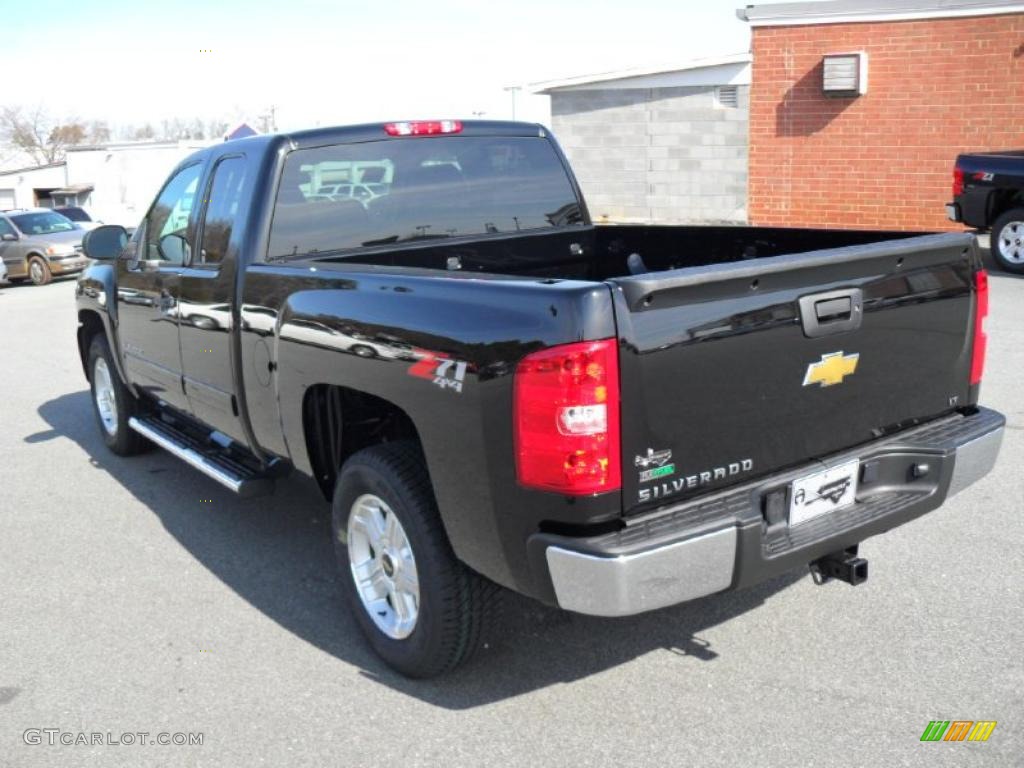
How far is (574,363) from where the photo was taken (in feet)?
9.55

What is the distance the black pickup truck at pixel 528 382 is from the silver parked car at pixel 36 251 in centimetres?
1765

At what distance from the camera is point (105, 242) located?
19.9 feet

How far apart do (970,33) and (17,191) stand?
51027mm

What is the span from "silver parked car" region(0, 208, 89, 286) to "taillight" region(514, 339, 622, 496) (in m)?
20.0

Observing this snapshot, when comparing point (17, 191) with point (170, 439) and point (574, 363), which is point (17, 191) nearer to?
point (170, 439)

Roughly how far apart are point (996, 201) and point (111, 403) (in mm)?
11553

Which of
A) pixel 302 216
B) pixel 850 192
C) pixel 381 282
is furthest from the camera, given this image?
pixel 850 192

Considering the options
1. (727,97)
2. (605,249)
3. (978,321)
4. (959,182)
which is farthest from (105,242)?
(727,97)

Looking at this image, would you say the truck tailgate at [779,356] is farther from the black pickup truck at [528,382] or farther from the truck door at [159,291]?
the truck door at [159,291]

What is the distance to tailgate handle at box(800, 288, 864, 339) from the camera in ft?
11.0

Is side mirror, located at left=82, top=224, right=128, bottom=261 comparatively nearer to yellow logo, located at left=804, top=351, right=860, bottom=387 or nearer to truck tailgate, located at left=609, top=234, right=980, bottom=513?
truck tailgate, located at left=609, top=234, right=980, bottom=513

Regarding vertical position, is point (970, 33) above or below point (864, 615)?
above

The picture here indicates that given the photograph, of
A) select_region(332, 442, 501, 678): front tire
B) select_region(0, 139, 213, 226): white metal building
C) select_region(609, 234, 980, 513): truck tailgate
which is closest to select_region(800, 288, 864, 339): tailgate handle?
select_region(609, 234, 980, 513): truck tailgate

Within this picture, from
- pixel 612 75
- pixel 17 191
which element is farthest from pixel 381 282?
pixel 17 191
